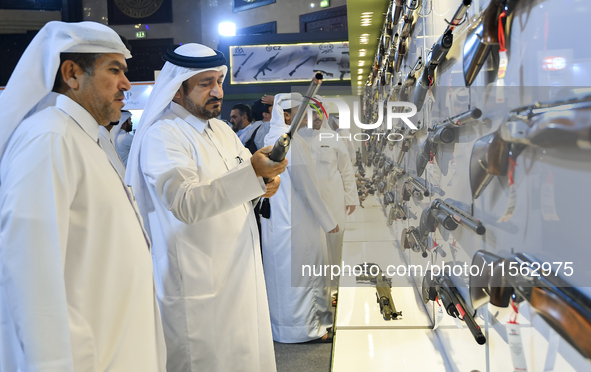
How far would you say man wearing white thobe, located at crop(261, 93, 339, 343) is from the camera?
3111 millimetres

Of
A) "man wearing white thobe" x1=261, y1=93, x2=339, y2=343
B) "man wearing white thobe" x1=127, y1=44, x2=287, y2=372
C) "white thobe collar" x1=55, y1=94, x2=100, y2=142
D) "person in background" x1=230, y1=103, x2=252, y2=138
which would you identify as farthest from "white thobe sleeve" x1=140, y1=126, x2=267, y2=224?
"person in background" x1=230, y1=103, x2=252, y2=138

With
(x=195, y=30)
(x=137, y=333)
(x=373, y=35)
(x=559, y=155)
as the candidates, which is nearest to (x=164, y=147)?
(x=137, y=333)

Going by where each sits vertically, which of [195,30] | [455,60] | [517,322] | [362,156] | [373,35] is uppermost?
[195,30]

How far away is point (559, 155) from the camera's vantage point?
2.21 ft

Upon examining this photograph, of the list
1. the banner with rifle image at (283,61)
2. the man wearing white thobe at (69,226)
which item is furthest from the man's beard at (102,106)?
the banner with rifle image at (283,61)

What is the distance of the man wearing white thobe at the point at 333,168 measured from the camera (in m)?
2.02

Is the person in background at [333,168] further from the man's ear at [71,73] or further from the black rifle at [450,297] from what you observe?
the man's ear at [71,73]

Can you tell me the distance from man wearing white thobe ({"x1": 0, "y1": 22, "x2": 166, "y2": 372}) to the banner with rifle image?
317 inches

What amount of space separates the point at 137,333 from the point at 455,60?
3.99ft

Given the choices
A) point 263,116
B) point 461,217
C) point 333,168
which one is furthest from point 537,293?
point 263,116

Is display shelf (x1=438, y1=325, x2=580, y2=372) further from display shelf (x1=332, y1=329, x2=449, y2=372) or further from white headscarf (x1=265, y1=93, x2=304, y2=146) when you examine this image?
white headscarf (x1=265, y1=93, x2=304, y2=146)

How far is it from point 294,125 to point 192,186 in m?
0.50

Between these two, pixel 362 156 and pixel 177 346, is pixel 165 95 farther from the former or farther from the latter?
pixel 177 346

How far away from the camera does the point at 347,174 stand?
2213mm
